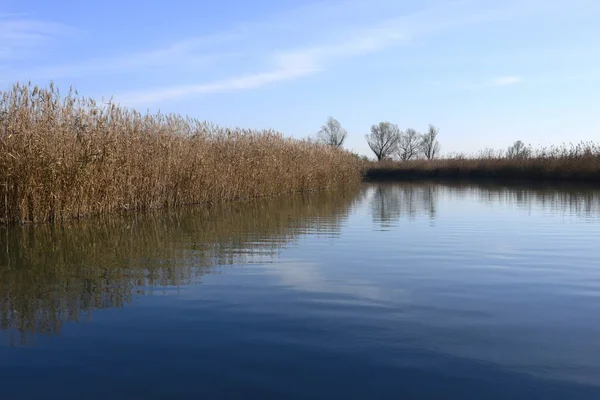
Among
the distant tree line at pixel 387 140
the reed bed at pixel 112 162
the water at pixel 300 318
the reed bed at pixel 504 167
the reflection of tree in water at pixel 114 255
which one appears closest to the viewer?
the water at pixel 300 318

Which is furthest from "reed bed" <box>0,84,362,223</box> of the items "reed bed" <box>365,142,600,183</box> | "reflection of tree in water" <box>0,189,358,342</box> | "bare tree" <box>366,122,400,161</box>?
"bare tree" <box>366,122,400,161</box>

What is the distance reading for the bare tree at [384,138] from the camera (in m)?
80.6

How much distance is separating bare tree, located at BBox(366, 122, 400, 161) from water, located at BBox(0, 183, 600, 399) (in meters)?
73.7

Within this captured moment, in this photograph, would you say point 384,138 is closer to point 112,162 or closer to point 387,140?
point 387,140

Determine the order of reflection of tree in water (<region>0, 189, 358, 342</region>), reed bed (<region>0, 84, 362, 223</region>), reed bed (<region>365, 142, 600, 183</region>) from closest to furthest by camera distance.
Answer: reflection of tree in water (<region>0, 189, 358, 342</region>) < reed bed (<region>0, 84, 362, 223</region>) < reed bed (<region>365, 142, 600, 183</region>)

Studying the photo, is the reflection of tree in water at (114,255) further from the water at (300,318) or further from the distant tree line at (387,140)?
the distant tree line at (387,140)

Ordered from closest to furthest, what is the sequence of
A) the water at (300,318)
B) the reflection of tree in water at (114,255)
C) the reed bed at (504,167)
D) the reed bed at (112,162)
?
the water at (300,318) < the reflection of tree in water at (114,255) < the reed bed at (112,162) < the reed bed at (504,167)

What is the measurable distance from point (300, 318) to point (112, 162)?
8.69 metres

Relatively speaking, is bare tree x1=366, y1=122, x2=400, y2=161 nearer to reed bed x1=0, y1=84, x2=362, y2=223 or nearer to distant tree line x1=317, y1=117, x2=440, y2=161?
distant tree line x1=317, y1=117, x2=440, y2=161

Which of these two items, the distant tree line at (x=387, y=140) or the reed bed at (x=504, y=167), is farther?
the distant tree line at (x=387, y=140)

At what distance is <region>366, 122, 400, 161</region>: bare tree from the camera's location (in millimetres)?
80625

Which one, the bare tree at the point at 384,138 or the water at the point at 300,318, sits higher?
the bare tree at the point at 384,138

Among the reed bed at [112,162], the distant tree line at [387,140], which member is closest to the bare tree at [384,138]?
the distant tree line at [387,140]

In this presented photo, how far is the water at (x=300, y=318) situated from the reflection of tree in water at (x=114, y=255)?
0.10ft
